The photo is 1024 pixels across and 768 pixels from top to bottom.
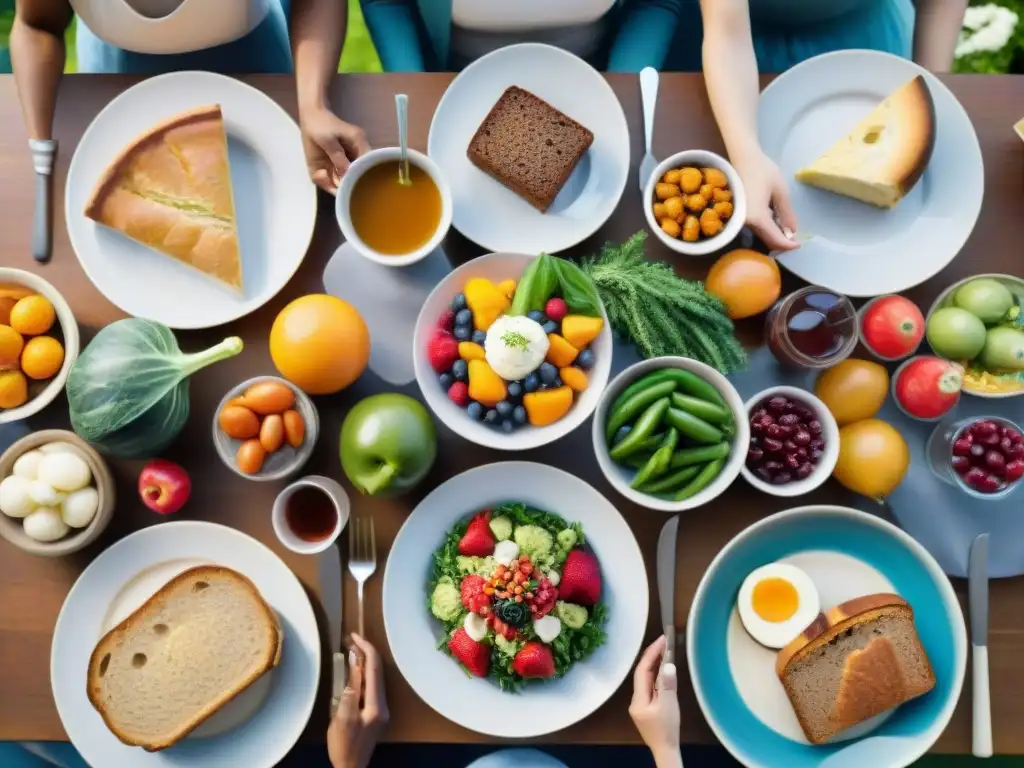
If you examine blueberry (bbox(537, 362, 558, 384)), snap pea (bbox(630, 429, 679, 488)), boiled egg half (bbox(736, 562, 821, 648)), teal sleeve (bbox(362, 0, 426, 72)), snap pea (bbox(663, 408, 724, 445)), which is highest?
teal sleeve (bbox(362, 0, 426, 72))

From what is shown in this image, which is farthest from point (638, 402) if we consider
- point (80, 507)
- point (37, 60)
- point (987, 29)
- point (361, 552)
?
point (987, 29)

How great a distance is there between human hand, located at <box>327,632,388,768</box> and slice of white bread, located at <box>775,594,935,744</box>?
0.60 meters

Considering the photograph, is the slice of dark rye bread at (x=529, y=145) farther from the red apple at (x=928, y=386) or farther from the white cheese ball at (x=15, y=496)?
the white cheese ball at (x=15, y=496)

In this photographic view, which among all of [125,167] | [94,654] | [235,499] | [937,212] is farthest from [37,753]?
[937,212]

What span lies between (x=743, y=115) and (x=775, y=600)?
0.75 m

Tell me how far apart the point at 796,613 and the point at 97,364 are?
106 cm

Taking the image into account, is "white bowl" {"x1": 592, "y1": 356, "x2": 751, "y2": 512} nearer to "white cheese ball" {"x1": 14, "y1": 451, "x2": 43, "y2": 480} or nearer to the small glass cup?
the small glass cup

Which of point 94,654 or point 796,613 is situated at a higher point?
point 796,613

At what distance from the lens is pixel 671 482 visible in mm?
1069

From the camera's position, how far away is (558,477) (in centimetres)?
111

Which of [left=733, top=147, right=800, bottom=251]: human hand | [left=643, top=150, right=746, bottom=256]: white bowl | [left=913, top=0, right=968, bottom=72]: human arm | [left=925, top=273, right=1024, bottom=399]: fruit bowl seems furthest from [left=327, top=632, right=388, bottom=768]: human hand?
[left=913, top=0, right=968, bottom=72]: human arm

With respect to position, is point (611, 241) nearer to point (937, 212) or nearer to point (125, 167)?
point (937, 212)

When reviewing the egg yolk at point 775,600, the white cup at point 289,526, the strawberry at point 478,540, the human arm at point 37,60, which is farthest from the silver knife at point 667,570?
the human arm at point 37,60

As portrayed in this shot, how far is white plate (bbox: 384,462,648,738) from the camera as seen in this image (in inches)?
42.6
